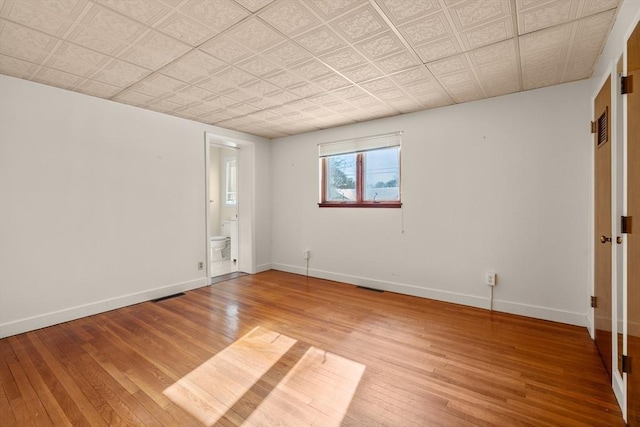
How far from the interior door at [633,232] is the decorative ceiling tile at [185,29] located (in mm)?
2547

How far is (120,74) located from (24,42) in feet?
2.10

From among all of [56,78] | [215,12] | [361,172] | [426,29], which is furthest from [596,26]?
[56,78]

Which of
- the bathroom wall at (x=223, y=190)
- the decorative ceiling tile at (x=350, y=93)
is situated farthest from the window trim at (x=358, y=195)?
the bathroom wall at (x=223, y=190)

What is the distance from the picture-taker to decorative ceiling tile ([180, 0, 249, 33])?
1.75m

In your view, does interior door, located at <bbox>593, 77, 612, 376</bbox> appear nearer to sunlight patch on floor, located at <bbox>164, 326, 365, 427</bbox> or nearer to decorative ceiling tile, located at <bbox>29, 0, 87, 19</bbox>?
sunlight patch on floor, located at <bbox>164, 326, 365, 427</bbox>

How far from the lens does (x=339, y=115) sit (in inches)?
158

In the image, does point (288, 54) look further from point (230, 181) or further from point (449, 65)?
point (230, 181)

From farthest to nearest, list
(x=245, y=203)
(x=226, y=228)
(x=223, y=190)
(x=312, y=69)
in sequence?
(x=223, y=190)
(x=226, y=228)
(x=245, y=203)
(x=312, y=69)

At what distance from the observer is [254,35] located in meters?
2.09

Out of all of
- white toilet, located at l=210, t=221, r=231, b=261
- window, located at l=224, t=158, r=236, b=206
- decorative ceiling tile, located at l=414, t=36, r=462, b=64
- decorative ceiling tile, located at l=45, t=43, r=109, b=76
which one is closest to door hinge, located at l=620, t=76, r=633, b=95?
decorative ceiling tile, located at l=414, t=36, r=462, b=64

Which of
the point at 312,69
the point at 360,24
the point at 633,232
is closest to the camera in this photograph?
the point at 633,232

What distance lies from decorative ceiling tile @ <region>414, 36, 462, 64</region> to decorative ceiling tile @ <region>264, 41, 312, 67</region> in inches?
35.9

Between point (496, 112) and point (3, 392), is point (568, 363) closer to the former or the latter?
point (496, 112)

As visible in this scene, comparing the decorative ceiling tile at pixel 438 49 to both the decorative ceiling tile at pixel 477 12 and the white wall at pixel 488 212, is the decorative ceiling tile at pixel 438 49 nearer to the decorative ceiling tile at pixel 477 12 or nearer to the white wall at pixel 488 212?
the decorative ceiling tile at pixel 477 12
